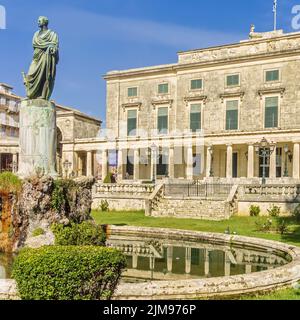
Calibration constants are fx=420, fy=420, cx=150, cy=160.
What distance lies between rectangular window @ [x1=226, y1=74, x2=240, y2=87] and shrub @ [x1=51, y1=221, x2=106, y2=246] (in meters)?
33.6

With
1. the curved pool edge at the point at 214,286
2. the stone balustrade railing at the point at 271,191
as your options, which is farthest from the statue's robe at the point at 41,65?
the stone balustrade railing at the point at 271,191

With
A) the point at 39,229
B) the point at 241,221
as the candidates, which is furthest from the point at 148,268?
the point at 241,221

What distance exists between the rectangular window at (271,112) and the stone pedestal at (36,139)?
100ft

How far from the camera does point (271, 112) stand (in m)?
40.4

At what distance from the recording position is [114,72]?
1941 inches

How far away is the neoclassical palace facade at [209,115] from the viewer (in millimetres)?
39562

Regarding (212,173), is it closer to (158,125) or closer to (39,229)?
(158,125)

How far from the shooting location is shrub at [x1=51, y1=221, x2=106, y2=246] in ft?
37.5

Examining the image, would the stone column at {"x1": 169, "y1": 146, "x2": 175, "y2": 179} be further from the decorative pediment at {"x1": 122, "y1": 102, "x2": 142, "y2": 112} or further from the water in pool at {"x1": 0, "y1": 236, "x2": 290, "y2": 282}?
the water in pool at {"x1": 0, "y1": 236, "x2": 290, "y2": 282}

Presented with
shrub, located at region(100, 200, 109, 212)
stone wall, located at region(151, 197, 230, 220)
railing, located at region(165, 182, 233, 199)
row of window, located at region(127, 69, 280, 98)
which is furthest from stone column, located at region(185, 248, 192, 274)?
row of window, located at region(127, 69, 280, 98)

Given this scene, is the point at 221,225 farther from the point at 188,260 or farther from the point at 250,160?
the point at 250,160

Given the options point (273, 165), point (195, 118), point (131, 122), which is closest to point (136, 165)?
point (131, 122)

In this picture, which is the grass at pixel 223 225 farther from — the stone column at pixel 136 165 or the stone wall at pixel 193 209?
the stone column at pixel 136 165

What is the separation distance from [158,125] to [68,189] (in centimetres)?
3384
